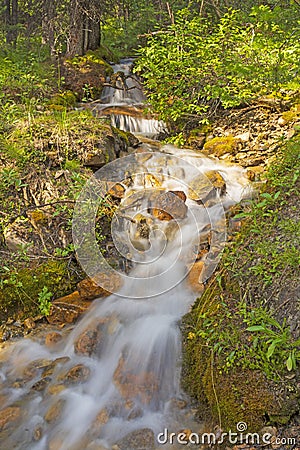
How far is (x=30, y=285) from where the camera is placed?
14.4 ft

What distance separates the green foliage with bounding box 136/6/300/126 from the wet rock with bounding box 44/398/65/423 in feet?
16.8

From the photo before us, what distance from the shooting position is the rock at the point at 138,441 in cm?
281

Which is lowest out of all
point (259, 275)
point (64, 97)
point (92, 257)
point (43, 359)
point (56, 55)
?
point (43, 359)

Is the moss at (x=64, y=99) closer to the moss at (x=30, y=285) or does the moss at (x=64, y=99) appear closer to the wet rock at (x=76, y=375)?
the moss at (x=30, y=285)

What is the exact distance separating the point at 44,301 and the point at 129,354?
4.17 feet

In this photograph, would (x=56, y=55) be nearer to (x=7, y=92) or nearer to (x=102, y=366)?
(x=7, y=92)

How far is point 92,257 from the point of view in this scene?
468cm

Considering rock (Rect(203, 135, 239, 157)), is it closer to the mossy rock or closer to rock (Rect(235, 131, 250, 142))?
rock (Rect(235, 131, 250, 142))

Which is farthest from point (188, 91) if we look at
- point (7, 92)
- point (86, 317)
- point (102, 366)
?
point (102, 366)

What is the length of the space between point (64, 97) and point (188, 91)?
2381 millimetres

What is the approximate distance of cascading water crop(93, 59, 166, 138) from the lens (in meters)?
7.84

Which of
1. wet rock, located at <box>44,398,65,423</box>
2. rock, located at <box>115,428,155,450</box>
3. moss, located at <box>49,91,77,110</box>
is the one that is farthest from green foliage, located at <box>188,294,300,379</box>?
moss, located at <box>49,91,77,110</box>

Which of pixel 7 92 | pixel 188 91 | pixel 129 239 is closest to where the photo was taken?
pixel 129 239

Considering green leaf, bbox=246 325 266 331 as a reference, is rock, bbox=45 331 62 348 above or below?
below
